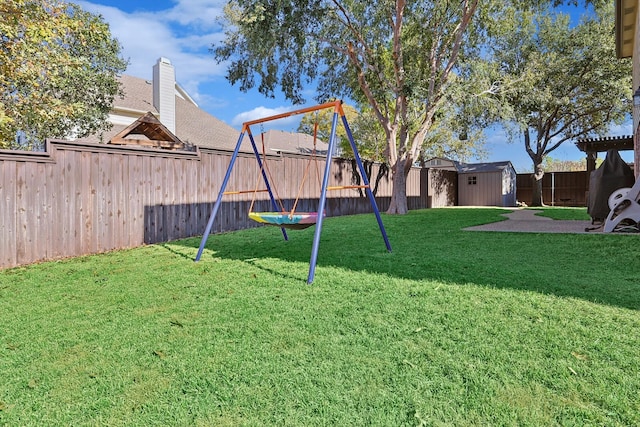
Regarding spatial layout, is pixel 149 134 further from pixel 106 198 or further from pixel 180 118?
pixel 180 118

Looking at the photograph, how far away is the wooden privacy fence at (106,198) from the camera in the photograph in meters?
4.57

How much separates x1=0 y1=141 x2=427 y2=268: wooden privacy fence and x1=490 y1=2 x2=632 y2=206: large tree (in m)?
11.4

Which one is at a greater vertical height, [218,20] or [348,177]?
[218,20]

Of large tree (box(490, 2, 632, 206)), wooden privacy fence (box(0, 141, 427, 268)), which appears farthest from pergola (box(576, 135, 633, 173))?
wooden privacy fence (box(0, 141, 427, 268))

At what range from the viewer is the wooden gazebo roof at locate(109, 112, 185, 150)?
882 cm

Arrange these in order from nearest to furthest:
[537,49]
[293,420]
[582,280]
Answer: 1. [293,420]
2. [582,280]
3. [537,49]

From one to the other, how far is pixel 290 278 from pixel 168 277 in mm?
1278

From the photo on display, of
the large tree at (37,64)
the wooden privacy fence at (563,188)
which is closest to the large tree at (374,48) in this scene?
the large tree at (37,64)

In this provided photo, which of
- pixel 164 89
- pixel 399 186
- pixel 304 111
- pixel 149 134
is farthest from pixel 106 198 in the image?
pixel 164 89

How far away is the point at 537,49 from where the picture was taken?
50.9ft

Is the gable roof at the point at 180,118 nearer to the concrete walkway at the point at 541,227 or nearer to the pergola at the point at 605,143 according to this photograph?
the concrete walkway at the point at 541,227

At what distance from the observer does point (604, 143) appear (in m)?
10.6

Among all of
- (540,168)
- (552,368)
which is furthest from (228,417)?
(540,168)

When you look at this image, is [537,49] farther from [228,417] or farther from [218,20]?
[228,417]
